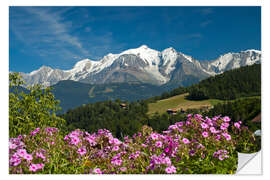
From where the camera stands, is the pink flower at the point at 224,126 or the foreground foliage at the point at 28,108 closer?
the pink flower at the point at 224,126

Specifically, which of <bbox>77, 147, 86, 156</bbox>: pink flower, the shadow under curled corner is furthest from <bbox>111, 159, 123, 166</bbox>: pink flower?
the shadow under curled corner

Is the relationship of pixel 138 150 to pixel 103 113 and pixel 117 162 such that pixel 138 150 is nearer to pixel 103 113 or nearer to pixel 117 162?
pixel 117 162

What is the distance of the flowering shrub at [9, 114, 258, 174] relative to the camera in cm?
381

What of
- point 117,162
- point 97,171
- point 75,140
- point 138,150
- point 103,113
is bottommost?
point 103,113

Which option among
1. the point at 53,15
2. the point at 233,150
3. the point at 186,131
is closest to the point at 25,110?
the point at 53,15

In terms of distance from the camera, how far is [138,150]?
156 inches

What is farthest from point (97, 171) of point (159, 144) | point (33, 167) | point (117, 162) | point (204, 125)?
point (204, 125)

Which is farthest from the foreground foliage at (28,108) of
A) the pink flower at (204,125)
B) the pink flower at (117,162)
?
the pink flower at (204,125)

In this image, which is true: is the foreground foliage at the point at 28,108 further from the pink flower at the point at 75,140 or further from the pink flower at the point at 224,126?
the pink flower at the point at 224,126

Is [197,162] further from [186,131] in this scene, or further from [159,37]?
[159,37]

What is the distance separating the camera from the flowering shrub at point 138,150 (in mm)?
3812

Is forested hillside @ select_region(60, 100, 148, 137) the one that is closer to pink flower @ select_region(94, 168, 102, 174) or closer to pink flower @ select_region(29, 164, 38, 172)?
pink flower @ select_region(94, 168, 102, 174)

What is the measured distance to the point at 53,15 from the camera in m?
6.56
